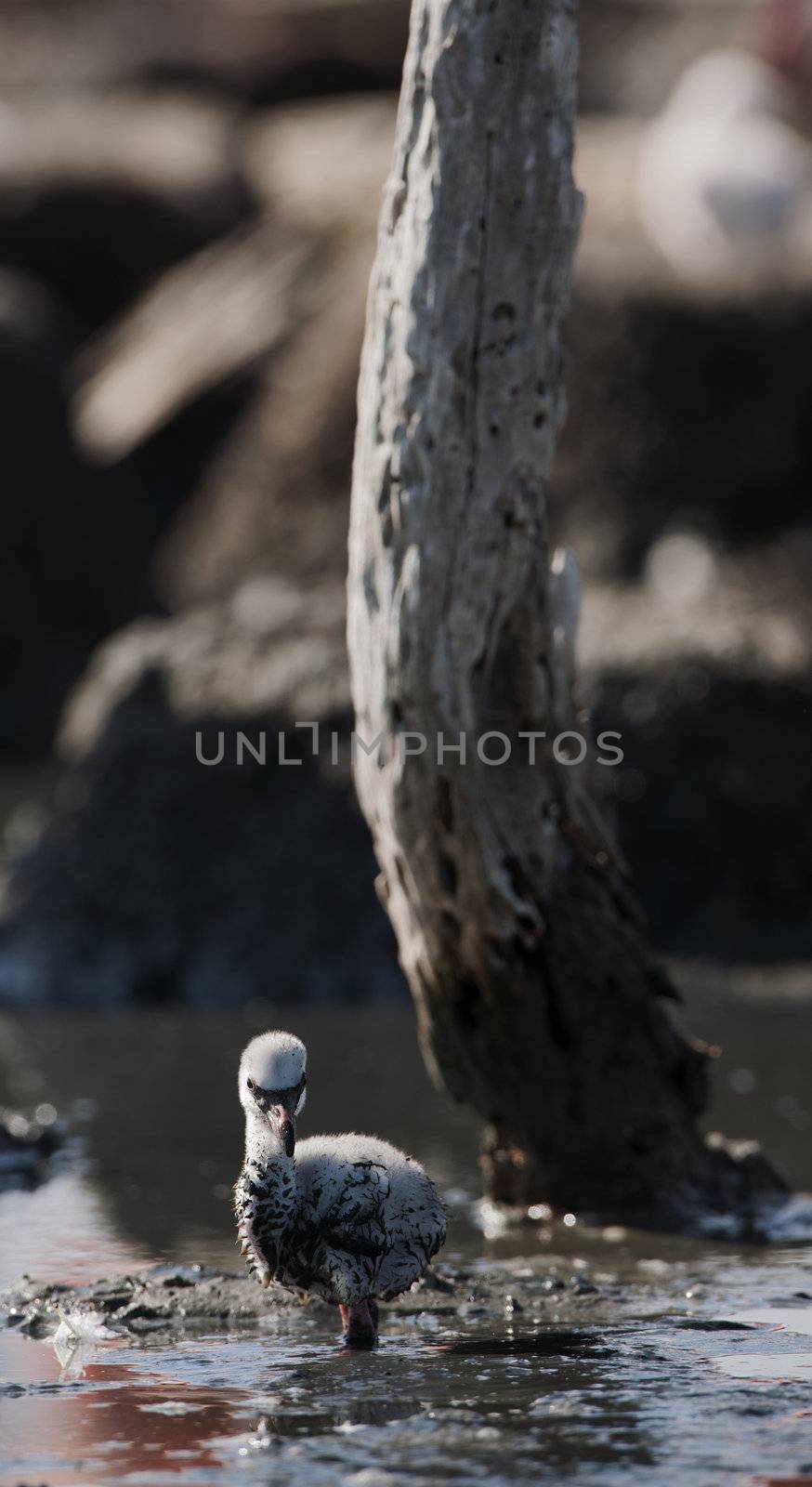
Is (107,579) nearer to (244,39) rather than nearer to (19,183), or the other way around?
(19,183)

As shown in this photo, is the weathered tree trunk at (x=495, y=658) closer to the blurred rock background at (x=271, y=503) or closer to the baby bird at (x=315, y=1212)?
the baby bird at (x=315, y=1212)

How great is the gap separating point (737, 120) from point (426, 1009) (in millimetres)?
12825

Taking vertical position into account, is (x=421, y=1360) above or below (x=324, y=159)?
below

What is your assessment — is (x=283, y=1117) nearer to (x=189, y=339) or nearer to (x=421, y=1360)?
(x=421, y=1360)

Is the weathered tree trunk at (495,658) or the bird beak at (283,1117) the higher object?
the weathered tree trunk at (495,658)

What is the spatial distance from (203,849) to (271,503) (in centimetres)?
763

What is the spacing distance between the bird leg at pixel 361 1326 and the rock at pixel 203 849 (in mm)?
4780

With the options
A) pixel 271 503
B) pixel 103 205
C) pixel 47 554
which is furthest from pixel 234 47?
pixel 47 554

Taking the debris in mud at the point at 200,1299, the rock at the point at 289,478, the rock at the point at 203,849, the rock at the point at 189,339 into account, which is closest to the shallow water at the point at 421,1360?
the debris in mud at the point at 200,1299

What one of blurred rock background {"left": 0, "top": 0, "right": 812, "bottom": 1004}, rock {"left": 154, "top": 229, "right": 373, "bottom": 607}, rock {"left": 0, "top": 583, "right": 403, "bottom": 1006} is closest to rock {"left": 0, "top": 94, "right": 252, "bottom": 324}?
blurred rock background {"left": 0, "top": 0, "right": 812, "bottom": 1004}

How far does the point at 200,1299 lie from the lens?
5.26 meters

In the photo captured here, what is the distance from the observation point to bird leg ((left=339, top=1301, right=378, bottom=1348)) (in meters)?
4.82

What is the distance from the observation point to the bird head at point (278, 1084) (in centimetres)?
466

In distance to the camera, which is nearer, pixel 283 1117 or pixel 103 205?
pixel 283 1117
